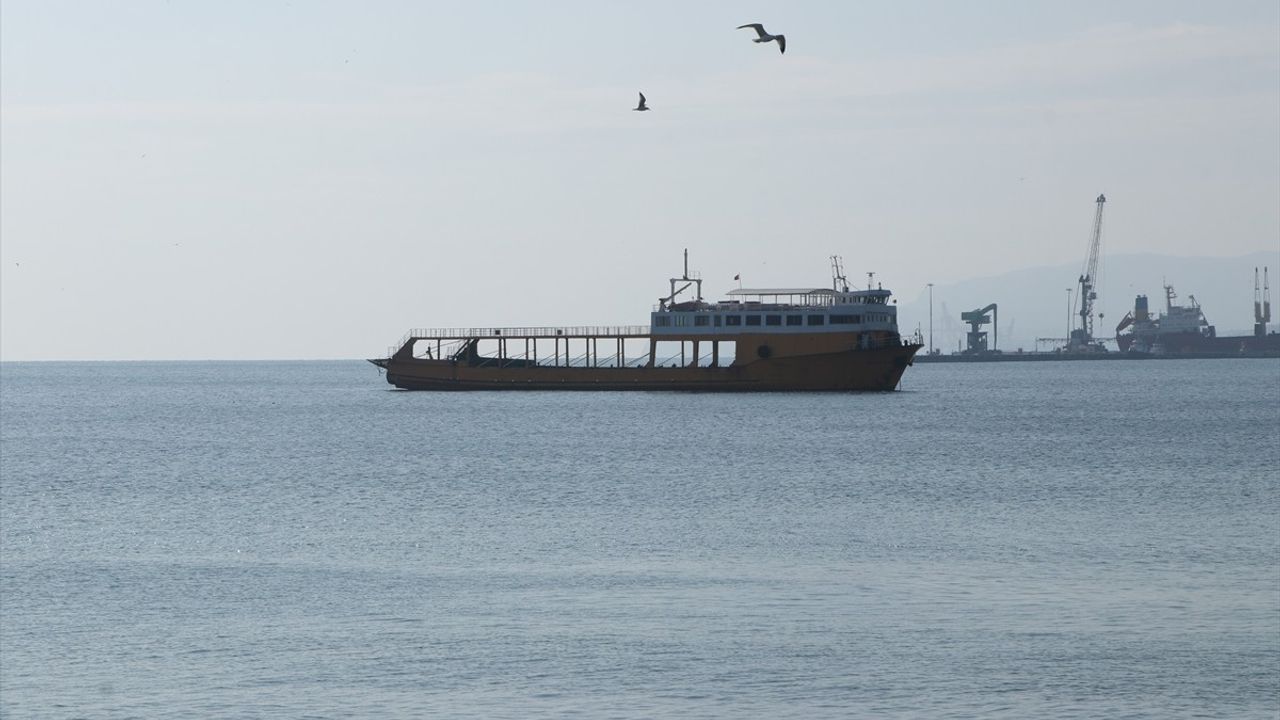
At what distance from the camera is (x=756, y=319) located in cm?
12694

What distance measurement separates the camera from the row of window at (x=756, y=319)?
4867 inches

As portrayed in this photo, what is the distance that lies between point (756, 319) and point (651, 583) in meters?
87.7

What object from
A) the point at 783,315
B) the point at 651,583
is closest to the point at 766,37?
the point at 651,583

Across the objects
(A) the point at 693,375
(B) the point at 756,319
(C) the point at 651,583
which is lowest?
(C) the point at 651,583

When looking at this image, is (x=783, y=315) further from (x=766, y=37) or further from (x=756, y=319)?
(x=766, y=37)

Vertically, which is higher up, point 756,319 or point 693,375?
point 756,319

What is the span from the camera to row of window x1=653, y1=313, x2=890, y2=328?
406 ft

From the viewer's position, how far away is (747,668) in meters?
31.6

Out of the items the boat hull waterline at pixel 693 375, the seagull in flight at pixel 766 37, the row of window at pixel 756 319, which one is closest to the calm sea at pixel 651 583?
the seagull in flight at pixel 766 37

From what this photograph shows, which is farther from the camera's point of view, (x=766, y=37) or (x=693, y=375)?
(x=693, y=375)

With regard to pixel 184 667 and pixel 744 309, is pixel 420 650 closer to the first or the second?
pixel 184 667

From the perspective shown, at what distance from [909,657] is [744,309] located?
97022mm

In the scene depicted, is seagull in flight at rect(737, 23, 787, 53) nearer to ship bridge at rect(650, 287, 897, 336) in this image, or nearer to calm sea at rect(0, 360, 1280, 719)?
calm sea at rect(0, 360, 1280, 719)

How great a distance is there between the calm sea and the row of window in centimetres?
3781
